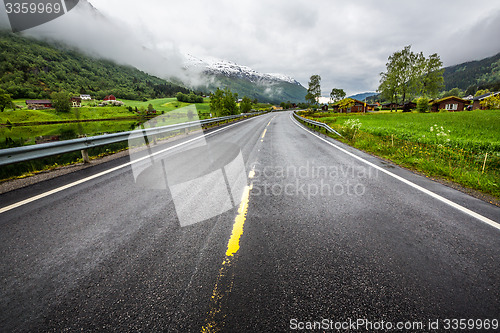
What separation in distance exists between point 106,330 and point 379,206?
12.7 ft

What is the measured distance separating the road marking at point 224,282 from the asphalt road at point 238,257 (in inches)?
0.4

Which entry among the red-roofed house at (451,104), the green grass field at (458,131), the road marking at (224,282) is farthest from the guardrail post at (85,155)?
the red-roofed house at (451,104)

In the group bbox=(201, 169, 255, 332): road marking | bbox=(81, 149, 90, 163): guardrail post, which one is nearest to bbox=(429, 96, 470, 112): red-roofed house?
bbox=(201, 169, 255, 332): road marking

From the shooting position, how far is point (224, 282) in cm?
185

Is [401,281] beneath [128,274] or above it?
beneath

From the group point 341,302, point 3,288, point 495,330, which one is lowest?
point 495,330

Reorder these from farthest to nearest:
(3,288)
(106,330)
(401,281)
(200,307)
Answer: (401,281), (3,288), (200,307), (106,330)

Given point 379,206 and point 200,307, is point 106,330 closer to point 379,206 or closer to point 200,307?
point 200,307

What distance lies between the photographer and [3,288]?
176cm

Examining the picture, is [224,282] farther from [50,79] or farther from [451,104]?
[50,79]

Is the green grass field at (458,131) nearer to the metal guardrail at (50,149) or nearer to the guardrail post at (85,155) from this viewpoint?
the metal guardrail at (50,149)

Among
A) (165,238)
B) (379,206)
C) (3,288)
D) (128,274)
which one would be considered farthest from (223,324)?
(379,206)

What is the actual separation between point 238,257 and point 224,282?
36 cm

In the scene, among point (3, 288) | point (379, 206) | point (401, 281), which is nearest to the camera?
point (3, 288)
